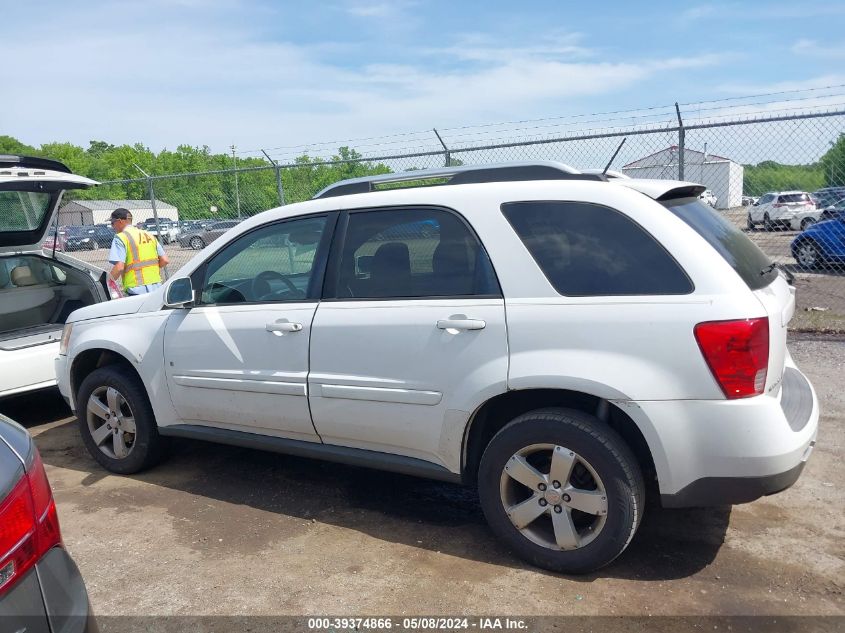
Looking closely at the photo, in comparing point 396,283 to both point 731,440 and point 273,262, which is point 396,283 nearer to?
point 273,262

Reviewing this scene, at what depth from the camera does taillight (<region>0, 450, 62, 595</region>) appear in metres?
1.84

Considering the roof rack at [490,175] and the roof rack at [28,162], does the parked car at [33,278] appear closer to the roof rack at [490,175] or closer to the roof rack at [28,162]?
the roof rack at [28,162]

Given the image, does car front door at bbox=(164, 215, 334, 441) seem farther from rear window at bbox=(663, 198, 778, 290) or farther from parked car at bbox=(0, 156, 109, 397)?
parked car at bbox=(0, 156, 109, 397)

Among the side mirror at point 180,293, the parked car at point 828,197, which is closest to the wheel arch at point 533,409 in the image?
the side mirror at point 180,293

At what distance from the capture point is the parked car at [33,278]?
18.6 feet

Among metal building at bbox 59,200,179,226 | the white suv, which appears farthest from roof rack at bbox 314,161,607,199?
metal building at bbox 59,200,179,226

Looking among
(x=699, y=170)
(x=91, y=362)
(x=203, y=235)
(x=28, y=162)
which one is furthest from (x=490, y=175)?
(x=203, y=235)

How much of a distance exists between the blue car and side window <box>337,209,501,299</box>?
10.6m

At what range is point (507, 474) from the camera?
3305 mm

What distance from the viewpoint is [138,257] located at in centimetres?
737

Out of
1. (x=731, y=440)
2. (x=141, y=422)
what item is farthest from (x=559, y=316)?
(x=141, y=422)

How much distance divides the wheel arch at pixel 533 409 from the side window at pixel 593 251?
49 cm

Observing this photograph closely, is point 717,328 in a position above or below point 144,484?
above

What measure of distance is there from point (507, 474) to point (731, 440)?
3.19ft
